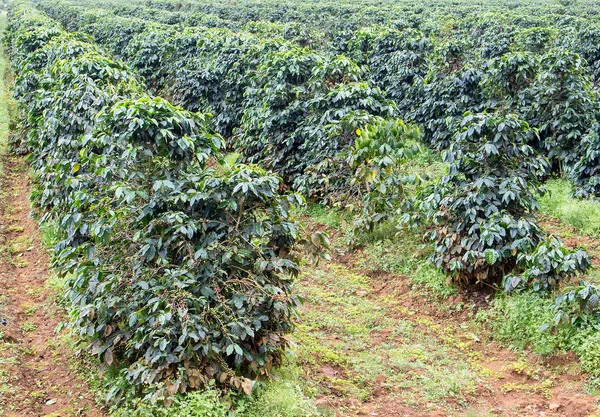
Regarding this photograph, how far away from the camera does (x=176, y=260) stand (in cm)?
532

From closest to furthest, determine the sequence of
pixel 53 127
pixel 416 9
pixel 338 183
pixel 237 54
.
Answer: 1. pixel 53 127
2. pixel 338 183
3. pixel 237 54
4. pixel 416 9

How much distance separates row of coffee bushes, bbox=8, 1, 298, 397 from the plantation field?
0.07 feet

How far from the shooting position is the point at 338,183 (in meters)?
9.80

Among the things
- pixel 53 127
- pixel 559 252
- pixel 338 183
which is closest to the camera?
pixel 559 252

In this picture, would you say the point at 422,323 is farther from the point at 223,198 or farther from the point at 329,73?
the point at 329,73

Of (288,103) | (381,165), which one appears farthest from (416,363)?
(288,103)

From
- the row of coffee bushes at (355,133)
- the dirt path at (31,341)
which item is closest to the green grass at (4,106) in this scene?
the row of coffee bushes at (355,133)

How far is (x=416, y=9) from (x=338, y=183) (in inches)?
932

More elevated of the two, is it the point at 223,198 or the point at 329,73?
the point at 329,73

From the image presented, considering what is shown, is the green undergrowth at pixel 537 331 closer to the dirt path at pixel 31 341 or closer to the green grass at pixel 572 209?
the green grass at pixel 572 209

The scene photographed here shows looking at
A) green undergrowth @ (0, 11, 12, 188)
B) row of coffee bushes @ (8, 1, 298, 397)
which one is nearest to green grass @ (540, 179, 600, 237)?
row of coffee bushes @ (8, 1, 298, 397)

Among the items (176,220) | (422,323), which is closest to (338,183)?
(422,323)

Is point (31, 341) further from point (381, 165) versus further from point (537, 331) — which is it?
point (537, 331)

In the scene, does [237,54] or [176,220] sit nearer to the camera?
[176,220]
